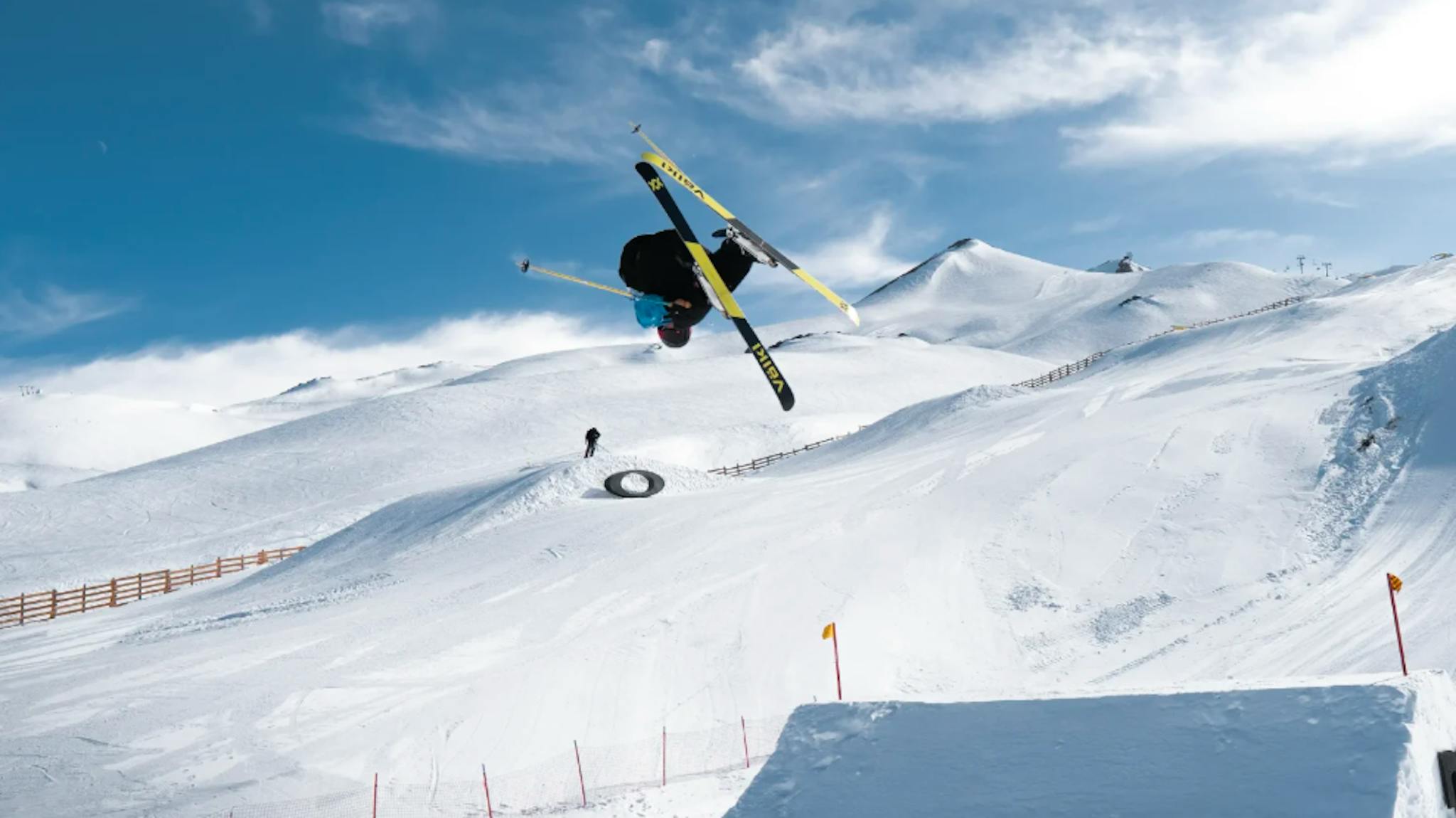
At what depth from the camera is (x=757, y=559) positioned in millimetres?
23984

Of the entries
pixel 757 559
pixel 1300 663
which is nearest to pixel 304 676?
pixel 757 559

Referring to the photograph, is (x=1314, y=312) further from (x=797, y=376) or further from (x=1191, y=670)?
(x=1191, y=670)

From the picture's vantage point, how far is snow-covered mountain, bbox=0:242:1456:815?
53.8 ft

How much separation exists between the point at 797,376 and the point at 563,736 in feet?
209

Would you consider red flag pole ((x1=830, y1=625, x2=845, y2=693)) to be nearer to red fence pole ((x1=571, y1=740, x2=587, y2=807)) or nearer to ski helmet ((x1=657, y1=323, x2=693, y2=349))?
red fence pole ((x1=571, y1=740, x2=587, y2=807))

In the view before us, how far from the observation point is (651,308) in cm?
1151

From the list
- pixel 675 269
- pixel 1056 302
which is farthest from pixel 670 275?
pixel 1056 302

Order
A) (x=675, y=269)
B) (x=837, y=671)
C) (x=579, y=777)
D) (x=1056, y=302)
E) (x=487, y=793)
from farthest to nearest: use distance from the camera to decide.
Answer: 1. (x=1056, y=302)
2. (x=579, y=777)
3. (x=487, y=793)
4. (x=837, y=671)
5. (x=675, y=269)

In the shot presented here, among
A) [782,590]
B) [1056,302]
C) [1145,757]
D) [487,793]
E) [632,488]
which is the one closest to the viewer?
[1145,757]

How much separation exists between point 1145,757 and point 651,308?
721 cm

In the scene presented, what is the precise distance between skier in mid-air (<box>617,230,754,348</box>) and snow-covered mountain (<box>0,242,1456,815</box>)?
700 centimetres

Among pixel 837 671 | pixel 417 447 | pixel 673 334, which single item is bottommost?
pixel 837 671

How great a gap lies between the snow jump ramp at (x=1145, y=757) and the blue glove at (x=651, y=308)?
537 centimetres

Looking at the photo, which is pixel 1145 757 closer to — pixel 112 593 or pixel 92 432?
pixel 112 593
